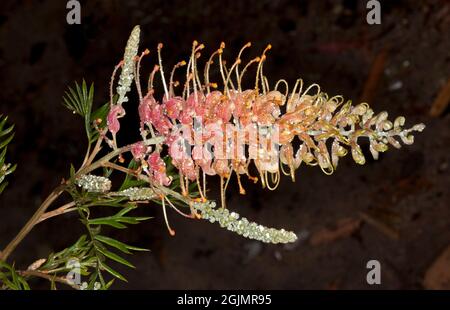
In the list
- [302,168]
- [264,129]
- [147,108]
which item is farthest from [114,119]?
[302,168]

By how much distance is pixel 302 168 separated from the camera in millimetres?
2723

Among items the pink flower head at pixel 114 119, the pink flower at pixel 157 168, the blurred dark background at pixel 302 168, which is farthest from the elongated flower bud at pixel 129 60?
the blurred dark background at pixel 302 168

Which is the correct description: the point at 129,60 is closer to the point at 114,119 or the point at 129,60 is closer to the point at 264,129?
the point at 114,119

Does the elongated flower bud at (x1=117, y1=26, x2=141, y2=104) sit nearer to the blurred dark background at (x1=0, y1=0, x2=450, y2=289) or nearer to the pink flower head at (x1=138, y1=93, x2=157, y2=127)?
the pink flower head at (x1=138, y1=93, x2=157, y2=127)

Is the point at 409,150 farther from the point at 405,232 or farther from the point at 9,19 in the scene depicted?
the point at 9,19

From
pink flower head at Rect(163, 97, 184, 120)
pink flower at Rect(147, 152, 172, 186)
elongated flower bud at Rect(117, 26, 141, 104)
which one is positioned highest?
elongated flower bud at Rect(117, 26, 141, 104)

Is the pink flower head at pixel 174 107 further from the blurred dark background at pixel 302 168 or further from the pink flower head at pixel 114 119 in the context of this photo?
the blurred dark background at pixel 302 168

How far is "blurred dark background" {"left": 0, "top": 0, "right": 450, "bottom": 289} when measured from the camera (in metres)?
2.69

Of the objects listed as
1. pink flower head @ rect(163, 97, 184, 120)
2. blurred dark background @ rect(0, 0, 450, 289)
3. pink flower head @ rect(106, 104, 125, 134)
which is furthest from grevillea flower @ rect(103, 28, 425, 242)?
blurred dark background @ rect(0, 0, 450, 289)

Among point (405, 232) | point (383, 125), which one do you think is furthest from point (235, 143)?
point (405, 232)

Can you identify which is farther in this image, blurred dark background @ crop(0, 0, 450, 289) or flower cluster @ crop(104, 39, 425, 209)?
blurred dark background @ crop(0, 0, 450, 289)

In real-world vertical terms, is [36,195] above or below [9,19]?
below

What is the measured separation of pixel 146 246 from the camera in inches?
106

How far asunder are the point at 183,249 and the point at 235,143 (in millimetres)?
1607
